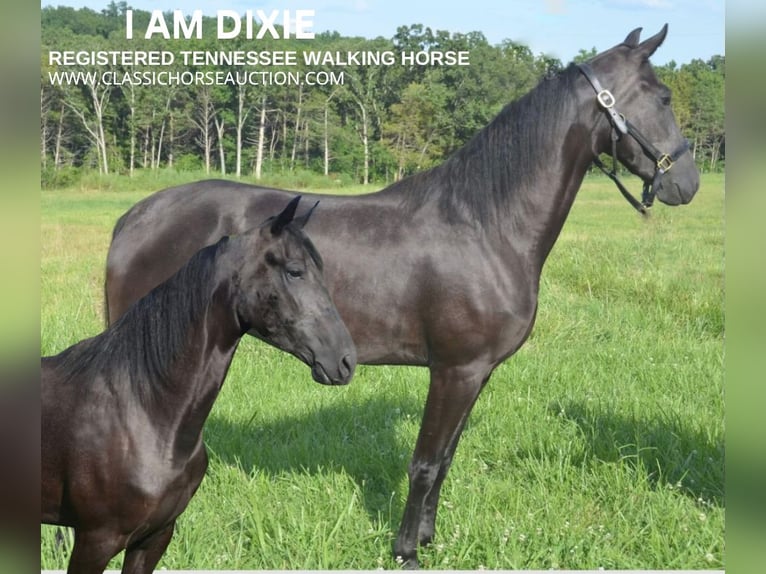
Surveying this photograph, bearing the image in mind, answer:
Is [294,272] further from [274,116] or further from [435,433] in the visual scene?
[274,116]

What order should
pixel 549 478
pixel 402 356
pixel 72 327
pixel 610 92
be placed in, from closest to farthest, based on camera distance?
pixel 610 92 < pixel 402 356 < pixel 549 478 < pixel 72 327

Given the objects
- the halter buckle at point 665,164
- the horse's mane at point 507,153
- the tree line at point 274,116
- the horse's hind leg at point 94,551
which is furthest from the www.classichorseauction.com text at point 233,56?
the horse's hind leg at point 94,551

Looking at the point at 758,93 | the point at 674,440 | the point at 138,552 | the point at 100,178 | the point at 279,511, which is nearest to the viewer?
the point at 758,93

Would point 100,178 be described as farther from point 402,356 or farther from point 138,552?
point 138,552

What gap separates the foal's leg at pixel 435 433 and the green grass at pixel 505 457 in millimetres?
179

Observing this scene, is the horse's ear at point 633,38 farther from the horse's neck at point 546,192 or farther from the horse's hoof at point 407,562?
the horse's hoof at point 407,562

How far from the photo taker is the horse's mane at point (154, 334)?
83.9 inches

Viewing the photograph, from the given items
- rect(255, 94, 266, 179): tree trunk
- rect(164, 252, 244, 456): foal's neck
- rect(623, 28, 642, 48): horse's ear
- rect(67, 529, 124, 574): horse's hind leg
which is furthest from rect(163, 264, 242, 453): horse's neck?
rect(255, 94, 266, 179): tree trunk

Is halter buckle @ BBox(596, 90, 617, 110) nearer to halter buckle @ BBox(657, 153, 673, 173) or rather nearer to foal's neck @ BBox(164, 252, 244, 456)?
halter buckle @ BBox(657, 153, 673, 173)

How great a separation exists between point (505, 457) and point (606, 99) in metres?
2.23

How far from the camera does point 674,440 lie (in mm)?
4680

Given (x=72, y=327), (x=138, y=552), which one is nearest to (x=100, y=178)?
(x=72, y=327)

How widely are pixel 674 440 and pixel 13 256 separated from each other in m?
4.44

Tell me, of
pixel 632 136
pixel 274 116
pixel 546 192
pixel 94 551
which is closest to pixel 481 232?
pixel 546 192
